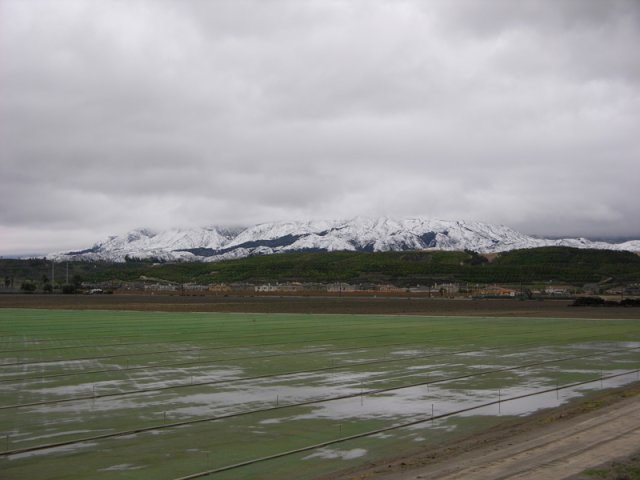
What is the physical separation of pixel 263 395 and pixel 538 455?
943 cm

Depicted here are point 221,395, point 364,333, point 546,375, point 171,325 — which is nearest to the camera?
point 221,395

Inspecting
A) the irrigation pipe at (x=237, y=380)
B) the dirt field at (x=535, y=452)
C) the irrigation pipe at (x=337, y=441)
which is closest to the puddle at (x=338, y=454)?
the irrigation pipe at (x=337, y=441)

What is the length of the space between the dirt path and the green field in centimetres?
127

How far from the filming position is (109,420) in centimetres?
1680

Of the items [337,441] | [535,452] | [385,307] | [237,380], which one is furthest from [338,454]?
[385,307]

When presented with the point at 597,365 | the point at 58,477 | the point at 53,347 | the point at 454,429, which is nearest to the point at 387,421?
the point at 454,429

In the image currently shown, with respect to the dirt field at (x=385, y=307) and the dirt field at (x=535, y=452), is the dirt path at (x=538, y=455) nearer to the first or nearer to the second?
the dirt field at (x=535, y=452)

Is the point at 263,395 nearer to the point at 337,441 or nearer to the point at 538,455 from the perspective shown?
the point at 337,441

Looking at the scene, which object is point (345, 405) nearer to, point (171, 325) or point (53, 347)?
point (53, 347)

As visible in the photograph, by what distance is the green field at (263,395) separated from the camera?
13.5 m

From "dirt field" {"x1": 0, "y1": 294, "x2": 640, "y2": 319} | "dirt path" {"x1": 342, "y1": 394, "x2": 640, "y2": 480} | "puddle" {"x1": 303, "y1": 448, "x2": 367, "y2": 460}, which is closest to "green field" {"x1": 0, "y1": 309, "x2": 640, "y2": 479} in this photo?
"puddle" {"x1": 303, "y1": 448, "x2": 367, "y2": 460}

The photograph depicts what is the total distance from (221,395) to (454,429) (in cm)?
756

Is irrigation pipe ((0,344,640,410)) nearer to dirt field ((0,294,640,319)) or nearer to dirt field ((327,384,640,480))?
dirt field ((327,384,640,480))

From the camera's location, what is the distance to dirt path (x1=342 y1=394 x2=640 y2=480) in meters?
11.9
